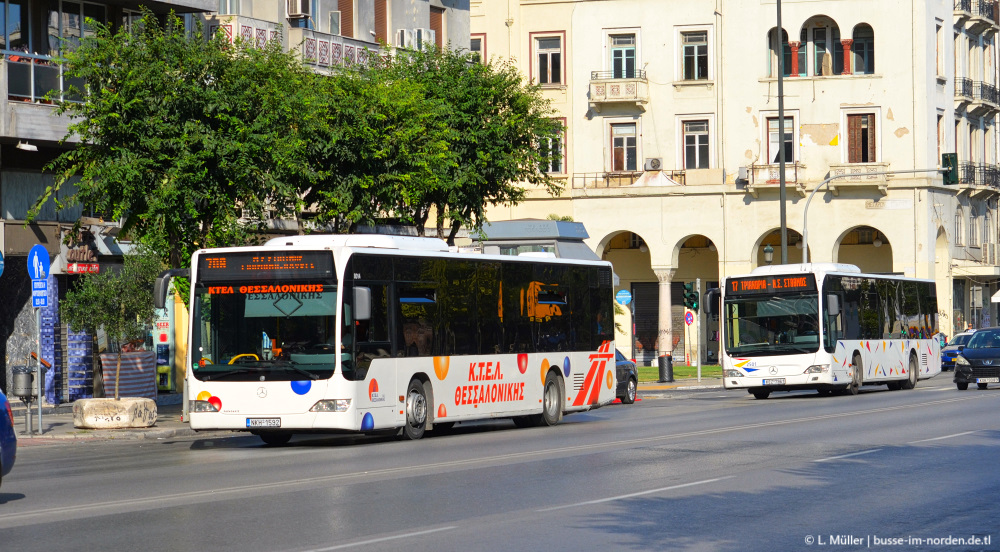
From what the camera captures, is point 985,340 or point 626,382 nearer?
point 626,382

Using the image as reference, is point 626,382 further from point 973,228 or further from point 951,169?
point 973,228

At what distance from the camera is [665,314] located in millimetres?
61406

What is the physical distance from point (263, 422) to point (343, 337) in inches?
64.7

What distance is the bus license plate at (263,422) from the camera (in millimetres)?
20125

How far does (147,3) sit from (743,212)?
3378 centimetres

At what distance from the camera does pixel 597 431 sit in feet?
76.3

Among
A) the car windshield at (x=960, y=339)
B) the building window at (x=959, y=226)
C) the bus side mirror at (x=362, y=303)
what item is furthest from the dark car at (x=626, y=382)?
the building window at (x=959, y=226)

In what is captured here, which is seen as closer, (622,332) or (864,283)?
(864,283)

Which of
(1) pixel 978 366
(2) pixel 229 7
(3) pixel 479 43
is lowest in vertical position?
(1) pixel 978 366

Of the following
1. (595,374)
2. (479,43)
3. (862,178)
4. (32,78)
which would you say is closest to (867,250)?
(862,178)

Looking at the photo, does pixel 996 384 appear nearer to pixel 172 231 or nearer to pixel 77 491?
pixel 172 231

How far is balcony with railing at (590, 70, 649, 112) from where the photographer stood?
197ft

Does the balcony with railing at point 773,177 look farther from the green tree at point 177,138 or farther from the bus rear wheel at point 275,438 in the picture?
the bus rear wheel at point 275,438

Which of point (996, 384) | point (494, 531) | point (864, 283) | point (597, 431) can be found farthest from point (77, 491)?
point (996, 384)
